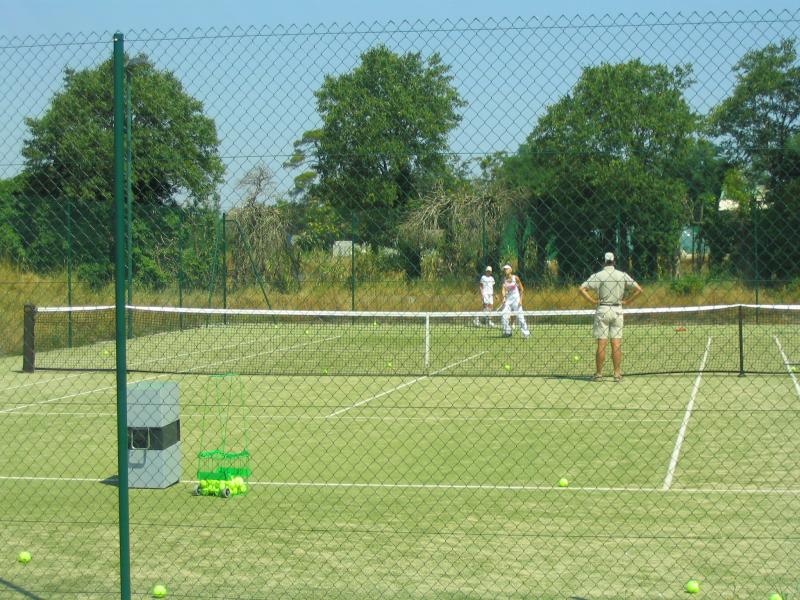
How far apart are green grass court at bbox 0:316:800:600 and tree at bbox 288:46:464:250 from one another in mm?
1934

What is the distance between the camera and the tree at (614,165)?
484 cm

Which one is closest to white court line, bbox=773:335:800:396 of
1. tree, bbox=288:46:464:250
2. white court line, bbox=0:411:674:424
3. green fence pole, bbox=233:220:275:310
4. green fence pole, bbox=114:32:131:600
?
white court line, bbox=0:411:674:424

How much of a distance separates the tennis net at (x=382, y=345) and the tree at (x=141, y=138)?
7.53 metres

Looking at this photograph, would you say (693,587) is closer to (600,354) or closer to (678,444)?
(678,444)

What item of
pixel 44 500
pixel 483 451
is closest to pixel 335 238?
pixel 44 500

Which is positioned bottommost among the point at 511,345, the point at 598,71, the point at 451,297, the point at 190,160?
the point at 511,345

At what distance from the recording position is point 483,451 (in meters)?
9.17

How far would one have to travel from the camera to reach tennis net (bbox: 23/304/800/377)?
51.8ft

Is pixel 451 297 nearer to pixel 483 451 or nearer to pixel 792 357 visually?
pixel 483 451

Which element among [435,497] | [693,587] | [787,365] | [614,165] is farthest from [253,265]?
[787,365]

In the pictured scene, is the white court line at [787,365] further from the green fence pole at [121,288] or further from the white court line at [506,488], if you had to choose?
the green fence pole at [121,288]

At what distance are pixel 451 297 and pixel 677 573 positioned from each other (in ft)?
7.52

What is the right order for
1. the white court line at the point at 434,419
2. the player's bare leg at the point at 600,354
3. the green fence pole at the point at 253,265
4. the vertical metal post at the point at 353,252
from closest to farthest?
the vertical metal post at the point at 353,252 < the green fence pole at the point at 253,265 < the white court line at the point at 434,419 < the player's bare leg at the point at 600,354

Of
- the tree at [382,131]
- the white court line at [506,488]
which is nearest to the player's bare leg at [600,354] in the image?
the white court line at [506,488]
